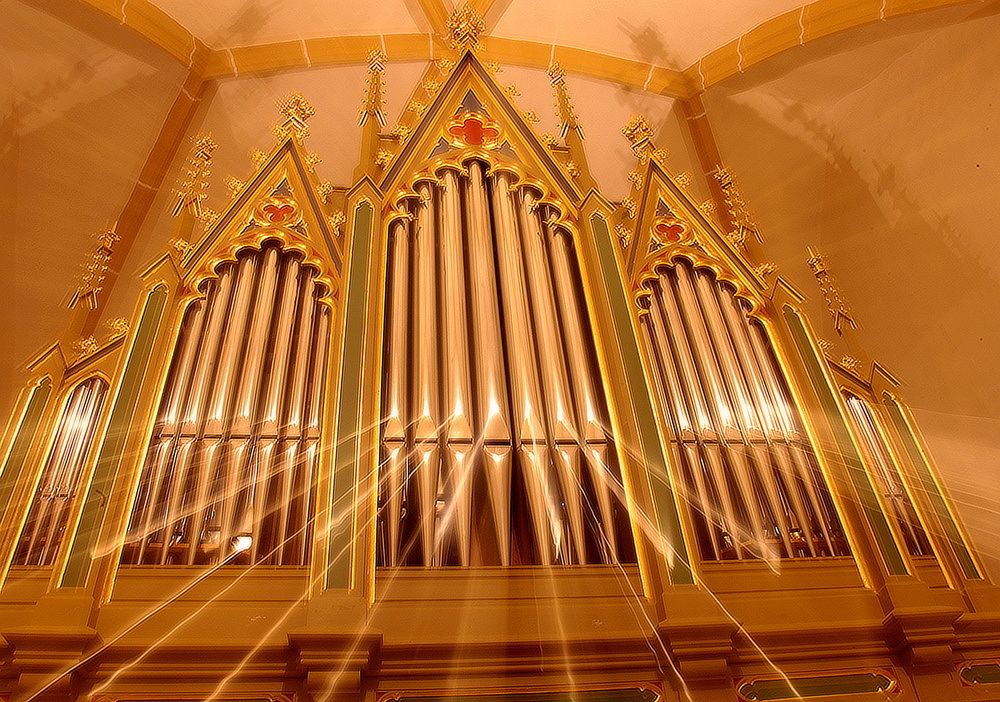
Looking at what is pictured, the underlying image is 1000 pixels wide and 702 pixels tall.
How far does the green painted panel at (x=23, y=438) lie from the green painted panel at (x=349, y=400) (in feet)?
5.03

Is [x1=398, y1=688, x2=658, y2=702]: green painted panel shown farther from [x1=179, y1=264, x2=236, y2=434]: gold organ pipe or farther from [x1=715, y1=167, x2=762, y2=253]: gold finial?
[x1=715, y1=167, x2=762, y2=253]: gold finial

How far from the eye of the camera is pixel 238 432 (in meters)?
3.79

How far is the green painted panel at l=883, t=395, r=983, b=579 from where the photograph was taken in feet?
12.6

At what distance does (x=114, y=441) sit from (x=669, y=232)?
3.34 metres

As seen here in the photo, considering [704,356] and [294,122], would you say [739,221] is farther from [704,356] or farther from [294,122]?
[294,122]

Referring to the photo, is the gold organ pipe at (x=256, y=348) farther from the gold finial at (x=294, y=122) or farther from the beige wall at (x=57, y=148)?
the beige wall at (x=57, y=148)

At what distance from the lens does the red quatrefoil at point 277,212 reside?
4949 mm

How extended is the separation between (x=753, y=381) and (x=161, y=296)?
3156 millimetres

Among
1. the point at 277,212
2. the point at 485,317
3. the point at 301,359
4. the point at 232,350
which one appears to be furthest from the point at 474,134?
the point at 232,350

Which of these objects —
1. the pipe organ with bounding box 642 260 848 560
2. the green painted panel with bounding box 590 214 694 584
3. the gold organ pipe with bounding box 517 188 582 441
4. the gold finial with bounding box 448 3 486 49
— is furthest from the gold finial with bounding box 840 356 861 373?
the gold finial with bounding box 448 3 486 49

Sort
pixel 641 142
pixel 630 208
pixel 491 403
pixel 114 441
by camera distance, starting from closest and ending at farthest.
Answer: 1. pixel 114 441
2. pixel 491 403
3. pixel 630 208
4. pixel 641 142

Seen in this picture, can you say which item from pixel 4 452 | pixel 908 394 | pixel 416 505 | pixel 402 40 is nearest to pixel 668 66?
pixel 402 40

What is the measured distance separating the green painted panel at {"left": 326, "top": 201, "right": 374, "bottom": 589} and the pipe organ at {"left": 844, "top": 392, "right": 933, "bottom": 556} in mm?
2480

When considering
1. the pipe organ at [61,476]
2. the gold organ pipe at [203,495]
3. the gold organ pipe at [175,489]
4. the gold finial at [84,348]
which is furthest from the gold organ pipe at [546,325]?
the gold finial at [84,348]
